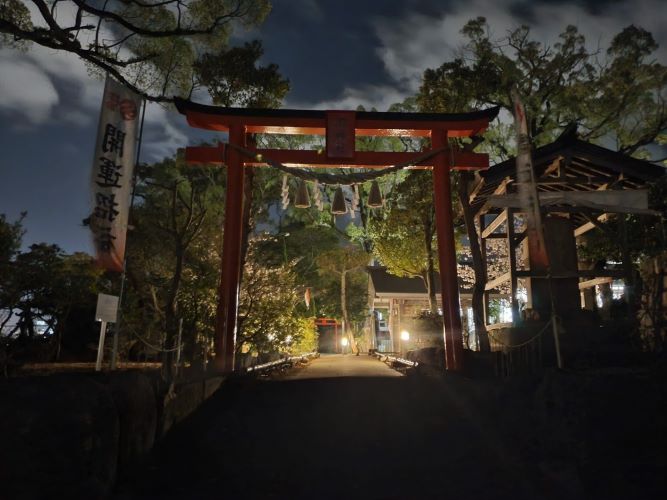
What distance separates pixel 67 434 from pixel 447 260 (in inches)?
392

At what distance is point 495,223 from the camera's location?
1741cm

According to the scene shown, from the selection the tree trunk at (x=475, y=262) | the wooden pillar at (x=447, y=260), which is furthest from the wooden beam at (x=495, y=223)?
the wooden pillar at (x=447, y=260)

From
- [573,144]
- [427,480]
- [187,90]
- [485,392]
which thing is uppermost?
[187,90]

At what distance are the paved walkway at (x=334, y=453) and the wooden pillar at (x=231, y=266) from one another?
3.21 meters

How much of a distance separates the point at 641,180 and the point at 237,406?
1372cm

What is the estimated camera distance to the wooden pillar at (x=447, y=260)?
1179cm

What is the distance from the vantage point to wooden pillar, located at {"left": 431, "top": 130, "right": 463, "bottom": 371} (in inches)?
464

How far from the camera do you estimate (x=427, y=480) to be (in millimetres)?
4992

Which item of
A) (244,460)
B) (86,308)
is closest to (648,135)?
(244,460)

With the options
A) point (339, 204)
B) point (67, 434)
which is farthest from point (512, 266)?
point (67, 434)

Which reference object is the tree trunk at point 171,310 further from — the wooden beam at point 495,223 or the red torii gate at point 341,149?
the wooden beam at point 495,223

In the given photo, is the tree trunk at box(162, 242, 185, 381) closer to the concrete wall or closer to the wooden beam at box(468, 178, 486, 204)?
the concrete wall

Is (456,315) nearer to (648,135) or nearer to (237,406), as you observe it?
(237,406)

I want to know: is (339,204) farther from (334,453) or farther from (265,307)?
(334,453)
